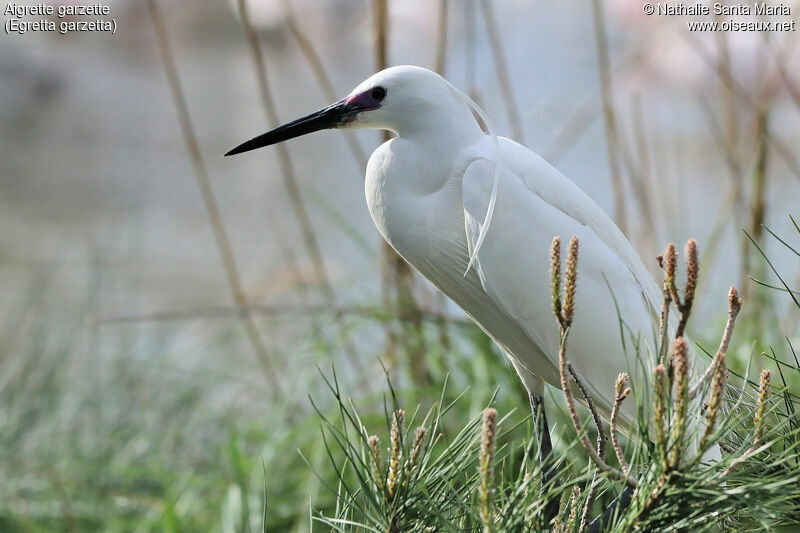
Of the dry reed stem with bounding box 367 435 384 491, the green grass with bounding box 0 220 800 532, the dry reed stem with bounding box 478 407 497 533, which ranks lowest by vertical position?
the green grass with bounding box 0 220 800 532

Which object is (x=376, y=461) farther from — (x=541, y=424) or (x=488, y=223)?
(x=541, y=424)

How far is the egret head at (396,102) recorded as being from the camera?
2.52ft

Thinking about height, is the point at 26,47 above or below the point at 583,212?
above

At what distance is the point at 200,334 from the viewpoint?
2.02 metres

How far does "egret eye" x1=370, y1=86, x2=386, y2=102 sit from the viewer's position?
2.53 feet

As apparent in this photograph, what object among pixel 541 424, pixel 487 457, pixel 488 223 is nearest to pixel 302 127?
pixel 488 223

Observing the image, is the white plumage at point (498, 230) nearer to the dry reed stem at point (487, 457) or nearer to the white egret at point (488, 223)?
the white egret at point (488, 223)

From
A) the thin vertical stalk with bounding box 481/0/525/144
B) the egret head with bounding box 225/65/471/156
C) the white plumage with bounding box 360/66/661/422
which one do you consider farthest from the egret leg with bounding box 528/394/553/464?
the thin vertical stalk with bounding box 481/0/525/144

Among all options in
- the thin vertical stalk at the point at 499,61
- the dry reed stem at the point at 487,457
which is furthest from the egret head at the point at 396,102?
the thin vertical stalk at the point at 499,61

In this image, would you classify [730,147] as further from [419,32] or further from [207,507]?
[419,32]

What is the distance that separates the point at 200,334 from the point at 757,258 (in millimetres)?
1227

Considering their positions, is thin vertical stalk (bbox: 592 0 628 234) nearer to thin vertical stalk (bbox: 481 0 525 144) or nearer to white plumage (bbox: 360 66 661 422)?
thin vertical stalk (bbox: 481 0 525 144)

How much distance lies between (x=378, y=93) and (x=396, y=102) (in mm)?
18

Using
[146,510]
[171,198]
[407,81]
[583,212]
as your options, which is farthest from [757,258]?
[171,198]
